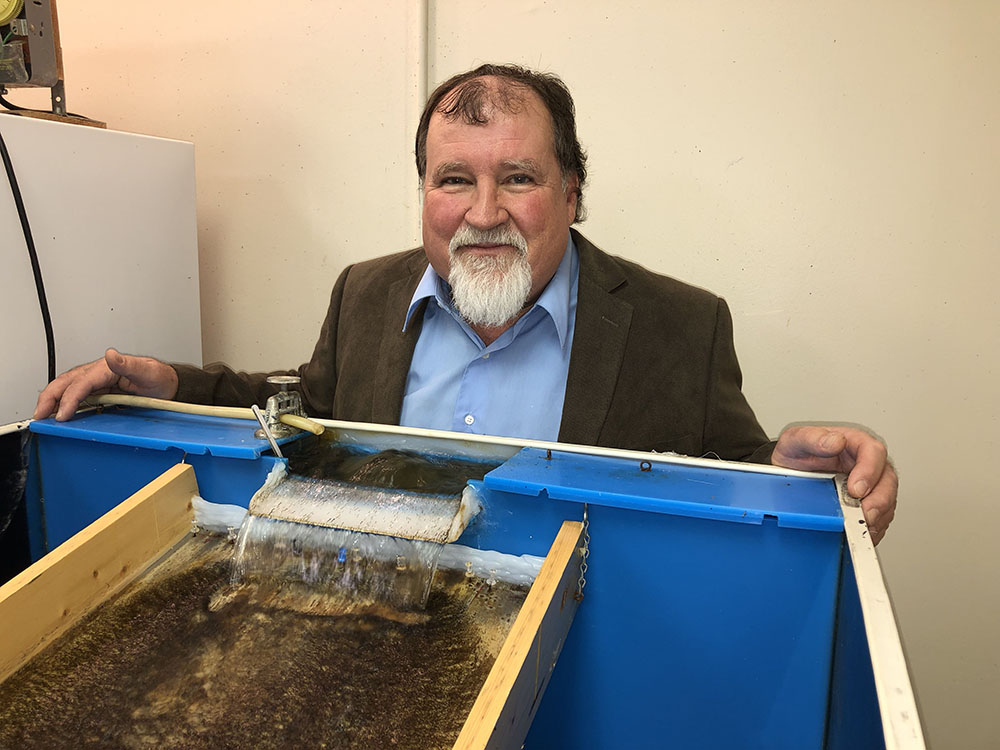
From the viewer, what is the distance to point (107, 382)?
3.48 feet

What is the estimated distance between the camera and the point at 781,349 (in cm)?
162

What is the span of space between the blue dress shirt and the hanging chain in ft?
1.68

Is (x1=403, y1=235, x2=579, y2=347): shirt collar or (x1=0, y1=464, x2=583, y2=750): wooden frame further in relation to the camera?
(x1=403, y1=235, x2=579, y2=347): shirt collar

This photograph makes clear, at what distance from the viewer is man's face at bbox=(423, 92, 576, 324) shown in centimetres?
118

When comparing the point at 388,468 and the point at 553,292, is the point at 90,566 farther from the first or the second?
the point at 553,292

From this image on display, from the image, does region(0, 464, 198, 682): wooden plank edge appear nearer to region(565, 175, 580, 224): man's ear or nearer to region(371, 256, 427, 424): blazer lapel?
region(371, 256, 427, 424): blazer lapel

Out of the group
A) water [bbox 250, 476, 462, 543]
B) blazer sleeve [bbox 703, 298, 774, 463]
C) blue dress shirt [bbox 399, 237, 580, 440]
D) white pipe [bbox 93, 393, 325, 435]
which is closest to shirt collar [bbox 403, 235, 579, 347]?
blue dress shirt [bbox 399, 237, 580, 440]

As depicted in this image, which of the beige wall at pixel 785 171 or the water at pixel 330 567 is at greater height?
the beige wall at pixel 785 171

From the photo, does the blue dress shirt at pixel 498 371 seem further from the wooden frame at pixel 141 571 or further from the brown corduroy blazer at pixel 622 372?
the wooden frame at pixel 141 571

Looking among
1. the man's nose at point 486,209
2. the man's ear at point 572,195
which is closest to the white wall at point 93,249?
the man's nose at point 486,209

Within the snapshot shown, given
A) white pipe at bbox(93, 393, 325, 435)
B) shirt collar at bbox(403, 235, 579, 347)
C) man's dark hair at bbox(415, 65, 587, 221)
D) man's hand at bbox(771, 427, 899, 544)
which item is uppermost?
man's dark hair at bbox(415, 65, 587, 221)

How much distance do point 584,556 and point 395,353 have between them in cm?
73

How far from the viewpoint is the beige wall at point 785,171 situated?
1.46m

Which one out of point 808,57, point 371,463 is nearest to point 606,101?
point 808,57
